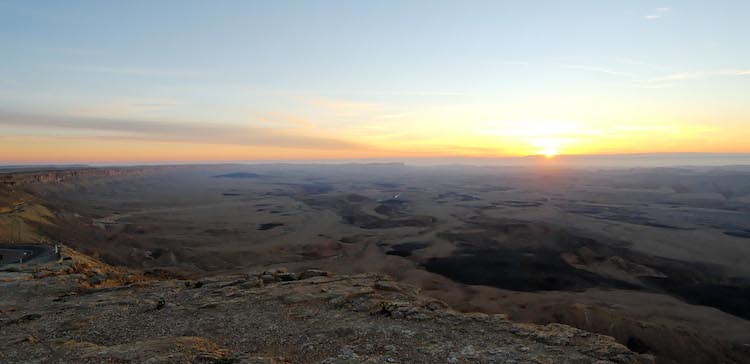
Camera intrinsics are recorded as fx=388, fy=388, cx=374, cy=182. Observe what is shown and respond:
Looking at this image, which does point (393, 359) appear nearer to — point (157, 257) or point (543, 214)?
point (157, 257)

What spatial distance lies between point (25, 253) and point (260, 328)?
3298cm

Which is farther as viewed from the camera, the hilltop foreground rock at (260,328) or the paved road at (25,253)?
the paved road at (25,253)

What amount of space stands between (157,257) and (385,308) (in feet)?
158

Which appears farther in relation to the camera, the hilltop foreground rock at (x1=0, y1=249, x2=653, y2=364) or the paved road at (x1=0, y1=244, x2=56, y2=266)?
the paved road at (x1=0, y1=244, x2=56, y2=266)

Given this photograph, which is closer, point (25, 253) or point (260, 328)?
point (260, 328)

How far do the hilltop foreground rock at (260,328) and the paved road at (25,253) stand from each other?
9271 mm

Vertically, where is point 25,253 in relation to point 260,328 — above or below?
below

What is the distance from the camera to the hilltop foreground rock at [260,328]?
1583 centimetres

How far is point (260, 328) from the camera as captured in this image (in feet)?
62.4

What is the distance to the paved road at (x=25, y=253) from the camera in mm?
34094

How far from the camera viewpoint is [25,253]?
121ft

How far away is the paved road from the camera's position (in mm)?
34094

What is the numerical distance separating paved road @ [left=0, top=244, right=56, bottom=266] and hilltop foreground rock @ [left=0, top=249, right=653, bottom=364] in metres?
9.27

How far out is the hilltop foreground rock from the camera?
15.8 metres
